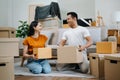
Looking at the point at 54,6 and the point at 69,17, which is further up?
the point at 54,6

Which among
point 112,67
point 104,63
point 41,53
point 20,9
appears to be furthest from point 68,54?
point 20,9

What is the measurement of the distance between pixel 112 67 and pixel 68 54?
83 centimetres

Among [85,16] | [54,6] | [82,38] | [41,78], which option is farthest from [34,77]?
[85,16]

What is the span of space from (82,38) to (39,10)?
333 cm

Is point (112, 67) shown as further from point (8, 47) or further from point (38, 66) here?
point (38, 66)

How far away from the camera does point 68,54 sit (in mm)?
3176

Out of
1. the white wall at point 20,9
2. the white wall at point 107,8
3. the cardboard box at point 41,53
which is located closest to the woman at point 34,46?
the cardboard box at point 41,53

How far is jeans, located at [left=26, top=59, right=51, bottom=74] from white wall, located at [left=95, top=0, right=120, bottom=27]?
14.1 ft

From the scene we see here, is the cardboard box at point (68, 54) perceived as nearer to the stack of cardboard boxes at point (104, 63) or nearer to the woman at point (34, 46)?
the stack of cardboard boxes at point (104, 63)

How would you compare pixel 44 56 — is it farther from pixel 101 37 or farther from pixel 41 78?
pixel 101 37

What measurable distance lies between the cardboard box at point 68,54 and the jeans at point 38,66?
0.97 feet

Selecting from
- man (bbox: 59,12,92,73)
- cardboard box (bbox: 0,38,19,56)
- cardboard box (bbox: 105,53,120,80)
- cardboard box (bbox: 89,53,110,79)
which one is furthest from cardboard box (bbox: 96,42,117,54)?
cardboard box (bbox: 0,38,19,56)

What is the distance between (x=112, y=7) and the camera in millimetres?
7383

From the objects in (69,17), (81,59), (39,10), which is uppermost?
(39,10)
